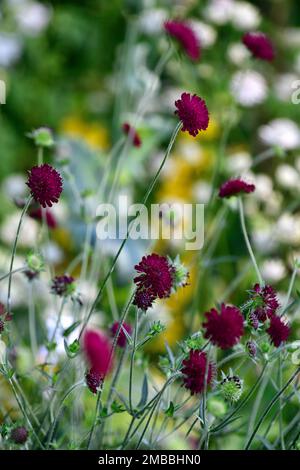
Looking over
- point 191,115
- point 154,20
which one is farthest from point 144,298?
point 154,20

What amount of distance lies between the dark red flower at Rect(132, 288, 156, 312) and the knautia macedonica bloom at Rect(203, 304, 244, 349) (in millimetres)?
59

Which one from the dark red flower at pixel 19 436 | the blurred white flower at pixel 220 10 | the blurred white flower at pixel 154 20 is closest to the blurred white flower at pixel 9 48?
the blurred white flower at pixel 154 20

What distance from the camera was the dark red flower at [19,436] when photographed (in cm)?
56

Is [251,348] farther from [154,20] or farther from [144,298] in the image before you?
[154,20]

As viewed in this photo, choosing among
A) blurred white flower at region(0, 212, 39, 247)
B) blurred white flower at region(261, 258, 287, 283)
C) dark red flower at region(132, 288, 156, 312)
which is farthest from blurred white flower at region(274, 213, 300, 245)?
dark red flower at region(132, 288, 156, 312)

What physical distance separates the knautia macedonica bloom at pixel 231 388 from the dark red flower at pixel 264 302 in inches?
1.9

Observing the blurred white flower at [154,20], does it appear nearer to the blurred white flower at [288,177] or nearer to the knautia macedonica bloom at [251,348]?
the blurred white flower at [288,177]

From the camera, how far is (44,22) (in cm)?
172

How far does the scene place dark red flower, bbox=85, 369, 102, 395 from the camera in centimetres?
53

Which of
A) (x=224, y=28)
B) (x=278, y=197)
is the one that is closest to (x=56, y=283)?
(x=278, y=197)

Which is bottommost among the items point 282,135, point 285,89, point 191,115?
point 191,115

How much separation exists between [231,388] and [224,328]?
82 millimetres

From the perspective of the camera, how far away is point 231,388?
529mm
